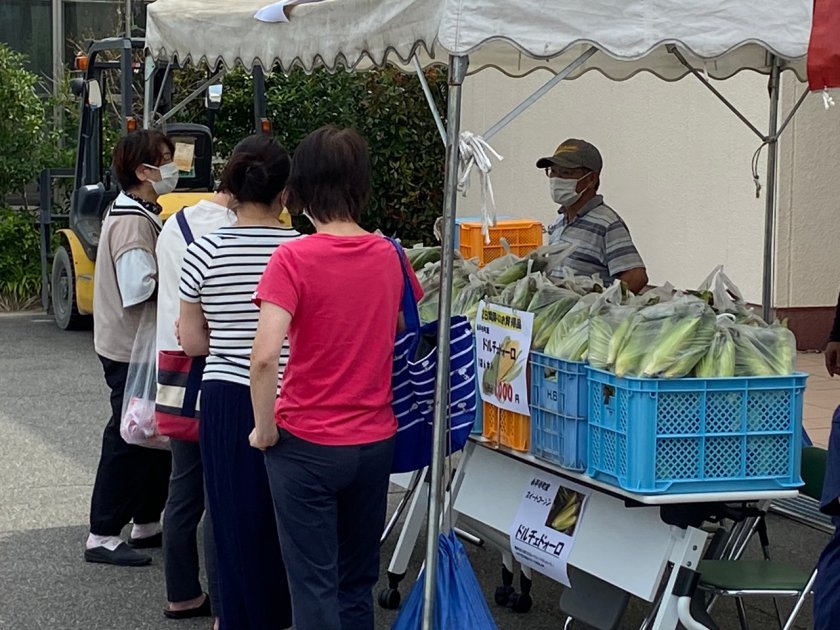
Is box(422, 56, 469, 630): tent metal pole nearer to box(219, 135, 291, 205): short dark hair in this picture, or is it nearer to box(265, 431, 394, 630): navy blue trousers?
box(265, 431, 394, 630): navy blue trousers

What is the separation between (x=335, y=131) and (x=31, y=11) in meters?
15.9

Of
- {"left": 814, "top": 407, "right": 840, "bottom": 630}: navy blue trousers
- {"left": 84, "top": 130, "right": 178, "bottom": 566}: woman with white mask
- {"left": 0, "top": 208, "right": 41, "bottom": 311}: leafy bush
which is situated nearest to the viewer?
{"left": 814, "top": 407, "right": 840, "bottom": 630}: navy blue trousers

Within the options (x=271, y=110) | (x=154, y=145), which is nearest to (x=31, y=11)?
(x=271, y=110)

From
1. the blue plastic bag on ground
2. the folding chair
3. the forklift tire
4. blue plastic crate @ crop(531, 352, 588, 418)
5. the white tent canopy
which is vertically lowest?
the forklift tire

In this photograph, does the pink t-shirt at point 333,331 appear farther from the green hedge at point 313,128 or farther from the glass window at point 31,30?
the glass window at point 31,30

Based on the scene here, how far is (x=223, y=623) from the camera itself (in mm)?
4660

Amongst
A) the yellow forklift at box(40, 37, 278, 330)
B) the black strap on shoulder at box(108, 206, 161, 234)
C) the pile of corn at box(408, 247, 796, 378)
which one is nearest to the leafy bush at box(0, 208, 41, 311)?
the yellow forklift at box(40, 37, 278, 330)

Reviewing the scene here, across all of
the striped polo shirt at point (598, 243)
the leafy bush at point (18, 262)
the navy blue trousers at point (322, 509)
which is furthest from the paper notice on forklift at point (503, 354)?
the leafy bush at point (18, 262)

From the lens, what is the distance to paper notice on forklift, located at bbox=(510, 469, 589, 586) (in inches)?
184

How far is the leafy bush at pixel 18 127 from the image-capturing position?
1445cm

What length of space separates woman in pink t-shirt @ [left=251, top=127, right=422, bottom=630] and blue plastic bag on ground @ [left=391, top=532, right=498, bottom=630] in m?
0.33

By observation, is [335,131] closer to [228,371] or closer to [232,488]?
[228,371]

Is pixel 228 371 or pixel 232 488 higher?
pixel 228 371

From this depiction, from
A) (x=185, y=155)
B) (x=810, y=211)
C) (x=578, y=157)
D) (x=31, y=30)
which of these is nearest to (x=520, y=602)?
(x=578, y=157)
